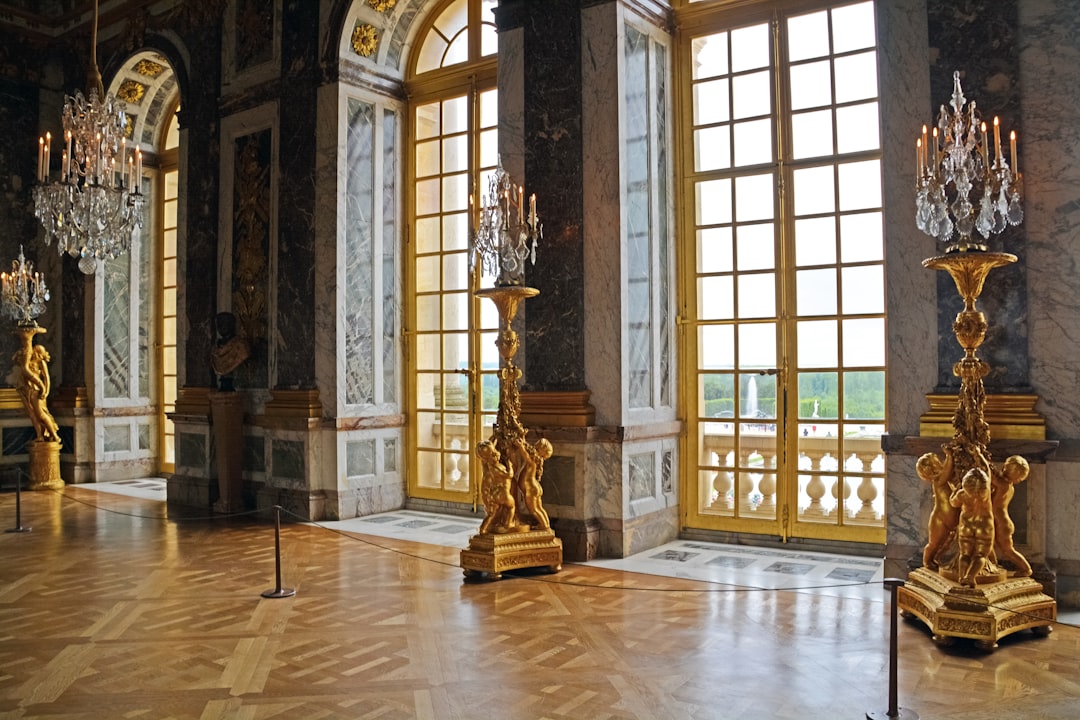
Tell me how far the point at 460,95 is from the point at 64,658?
6023 millimetres

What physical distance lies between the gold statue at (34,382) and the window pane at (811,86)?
29.4 feet

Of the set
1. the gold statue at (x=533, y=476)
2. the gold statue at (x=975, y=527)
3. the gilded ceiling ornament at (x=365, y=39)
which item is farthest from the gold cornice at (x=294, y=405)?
the gold statue at (x=975, y=527)

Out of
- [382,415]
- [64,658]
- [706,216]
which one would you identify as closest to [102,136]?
[382,415]

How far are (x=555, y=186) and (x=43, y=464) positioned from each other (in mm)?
7812

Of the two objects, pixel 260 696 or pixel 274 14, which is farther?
pixel 274 14

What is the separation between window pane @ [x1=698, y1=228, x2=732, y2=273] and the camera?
678 centimetres

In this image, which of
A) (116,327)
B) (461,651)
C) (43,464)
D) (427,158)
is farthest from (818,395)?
(43,464)

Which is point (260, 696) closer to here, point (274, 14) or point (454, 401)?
point (454, 401)

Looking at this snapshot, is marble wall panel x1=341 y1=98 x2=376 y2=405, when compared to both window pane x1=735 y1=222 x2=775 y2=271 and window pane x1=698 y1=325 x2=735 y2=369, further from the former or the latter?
window pane x1=735 y1=222 x2=775 y2=271

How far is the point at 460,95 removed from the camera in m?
8.37

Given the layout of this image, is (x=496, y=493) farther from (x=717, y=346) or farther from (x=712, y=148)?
(x=712, y=148)

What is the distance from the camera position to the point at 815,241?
6.39m

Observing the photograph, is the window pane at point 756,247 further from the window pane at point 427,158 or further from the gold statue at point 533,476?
the window pane at point 427,158

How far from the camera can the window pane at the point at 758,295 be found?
6559mm
